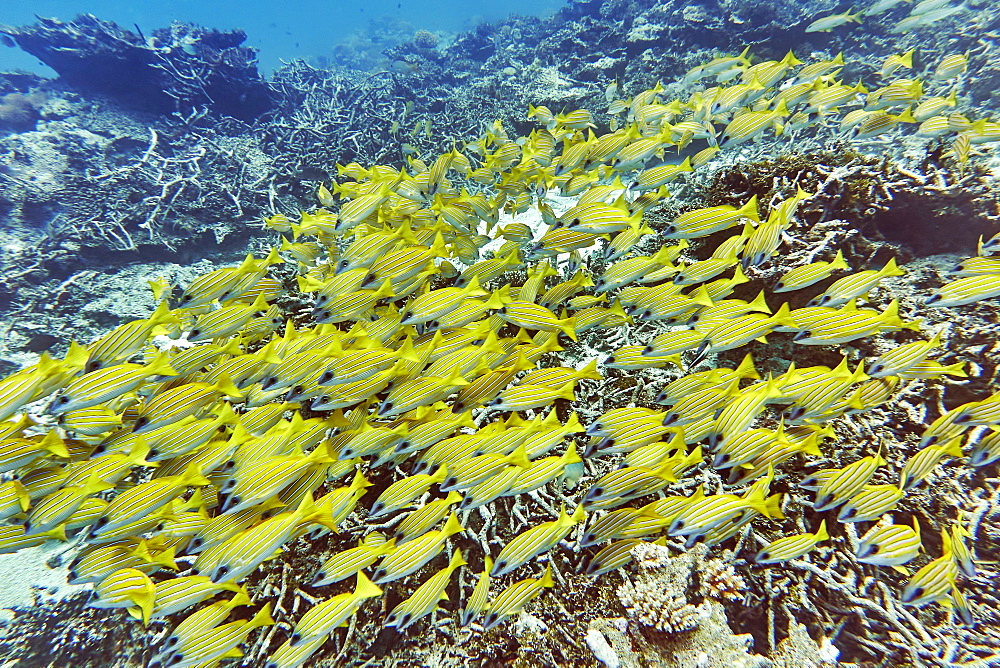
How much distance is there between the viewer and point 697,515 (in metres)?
2.27

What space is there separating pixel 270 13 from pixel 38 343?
11811 centimetres

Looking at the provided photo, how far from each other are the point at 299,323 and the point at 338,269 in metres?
1.38

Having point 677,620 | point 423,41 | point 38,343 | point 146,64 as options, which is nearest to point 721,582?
point 677,620

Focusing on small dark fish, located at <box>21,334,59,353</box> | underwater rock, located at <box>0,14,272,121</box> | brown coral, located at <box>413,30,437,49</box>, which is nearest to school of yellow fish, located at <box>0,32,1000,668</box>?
small dark fish, located at <box>21,334,59,353</box>

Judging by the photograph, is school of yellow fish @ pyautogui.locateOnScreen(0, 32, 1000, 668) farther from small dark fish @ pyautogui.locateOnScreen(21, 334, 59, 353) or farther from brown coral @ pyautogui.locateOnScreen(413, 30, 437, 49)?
brown coral @ pyautogui.locateOnScreen(413, 30, 437, 49)

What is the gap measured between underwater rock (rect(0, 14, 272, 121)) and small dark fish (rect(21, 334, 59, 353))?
847cm

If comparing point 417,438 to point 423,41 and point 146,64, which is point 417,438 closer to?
point 146,64

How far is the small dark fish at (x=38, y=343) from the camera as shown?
640 centimetres

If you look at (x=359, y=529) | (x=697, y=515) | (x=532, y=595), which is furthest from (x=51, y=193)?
(x=697, y=515)

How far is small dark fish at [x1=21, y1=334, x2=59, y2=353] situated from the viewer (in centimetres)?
640

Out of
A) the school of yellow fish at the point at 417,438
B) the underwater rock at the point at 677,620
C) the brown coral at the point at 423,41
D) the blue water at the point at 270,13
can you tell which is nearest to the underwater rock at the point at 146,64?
the brown coral at the point at 423,41

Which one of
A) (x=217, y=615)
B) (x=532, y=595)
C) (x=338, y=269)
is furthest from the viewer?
(x=338, y=269)

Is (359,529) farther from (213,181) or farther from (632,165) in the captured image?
(213,181)

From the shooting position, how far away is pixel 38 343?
6430 mm
